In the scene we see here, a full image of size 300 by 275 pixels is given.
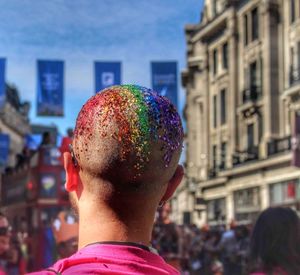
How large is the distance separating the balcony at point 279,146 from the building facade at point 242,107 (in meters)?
0.04

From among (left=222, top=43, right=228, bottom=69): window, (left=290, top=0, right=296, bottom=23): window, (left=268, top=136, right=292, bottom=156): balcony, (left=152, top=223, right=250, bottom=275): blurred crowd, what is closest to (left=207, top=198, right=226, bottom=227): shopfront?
(left=268, top=136, right=292, bottom=156): balcony

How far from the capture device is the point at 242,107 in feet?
113

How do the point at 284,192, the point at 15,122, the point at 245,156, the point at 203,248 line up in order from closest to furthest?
A: the point at 203,248 < the point at 284,192 < the point at 245,156 < the point at 15,122

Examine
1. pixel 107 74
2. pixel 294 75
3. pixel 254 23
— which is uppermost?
pixel 254 23

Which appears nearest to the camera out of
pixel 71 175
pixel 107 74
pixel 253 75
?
pixel 71 175

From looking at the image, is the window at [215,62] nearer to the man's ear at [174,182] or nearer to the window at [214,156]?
the window at [214,156]

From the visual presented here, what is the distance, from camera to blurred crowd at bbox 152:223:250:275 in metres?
12.2

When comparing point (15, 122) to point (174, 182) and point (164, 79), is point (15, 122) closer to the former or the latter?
point (164, 79)

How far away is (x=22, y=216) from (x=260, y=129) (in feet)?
56.5

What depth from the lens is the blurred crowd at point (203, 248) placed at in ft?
39.9

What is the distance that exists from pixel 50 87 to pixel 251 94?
15.9 m

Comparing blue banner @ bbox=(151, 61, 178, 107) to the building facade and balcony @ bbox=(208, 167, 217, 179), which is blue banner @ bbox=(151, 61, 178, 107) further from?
balcony @ bbox=(208, 167, 217, 179)

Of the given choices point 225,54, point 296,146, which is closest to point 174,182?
point 296,146

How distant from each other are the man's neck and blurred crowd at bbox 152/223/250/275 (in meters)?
9.54
